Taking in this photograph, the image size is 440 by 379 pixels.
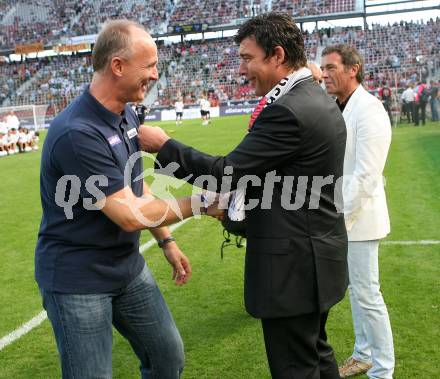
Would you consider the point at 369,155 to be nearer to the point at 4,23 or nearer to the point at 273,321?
the point at 273,321

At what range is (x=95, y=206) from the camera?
263cm

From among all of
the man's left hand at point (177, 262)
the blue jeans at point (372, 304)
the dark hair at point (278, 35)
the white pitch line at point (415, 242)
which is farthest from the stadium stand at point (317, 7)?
the dark hair at point (278, 35)

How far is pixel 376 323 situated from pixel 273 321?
1399 millimetres

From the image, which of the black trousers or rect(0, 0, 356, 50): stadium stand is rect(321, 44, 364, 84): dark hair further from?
rect(0, 0, 356, 50): stadium stand

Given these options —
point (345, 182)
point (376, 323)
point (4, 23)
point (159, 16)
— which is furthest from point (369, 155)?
point (4, 23)

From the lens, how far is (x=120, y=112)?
9.27ft

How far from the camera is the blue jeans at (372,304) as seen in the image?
3826mm

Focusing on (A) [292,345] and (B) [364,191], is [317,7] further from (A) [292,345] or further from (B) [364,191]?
(A) [292,345]

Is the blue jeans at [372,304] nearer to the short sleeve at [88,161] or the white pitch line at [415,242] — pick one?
the short sleeve at [88,161]

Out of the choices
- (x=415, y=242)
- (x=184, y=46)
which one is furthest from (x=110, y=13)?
(x=415, y=242)

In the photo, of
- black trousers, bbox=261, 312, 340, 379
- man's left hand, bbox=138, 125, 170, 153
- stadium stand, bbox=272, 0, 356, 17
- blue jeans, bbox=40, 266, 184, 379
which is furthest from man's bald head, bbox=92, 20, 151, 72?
stadium stand, bbox=272, 0, 356, 17

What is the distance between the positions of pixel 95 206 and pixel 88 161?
24cm

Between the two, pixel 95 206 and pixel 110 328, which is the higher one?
pixel 95 206

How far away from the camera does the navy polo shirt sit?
252cm
